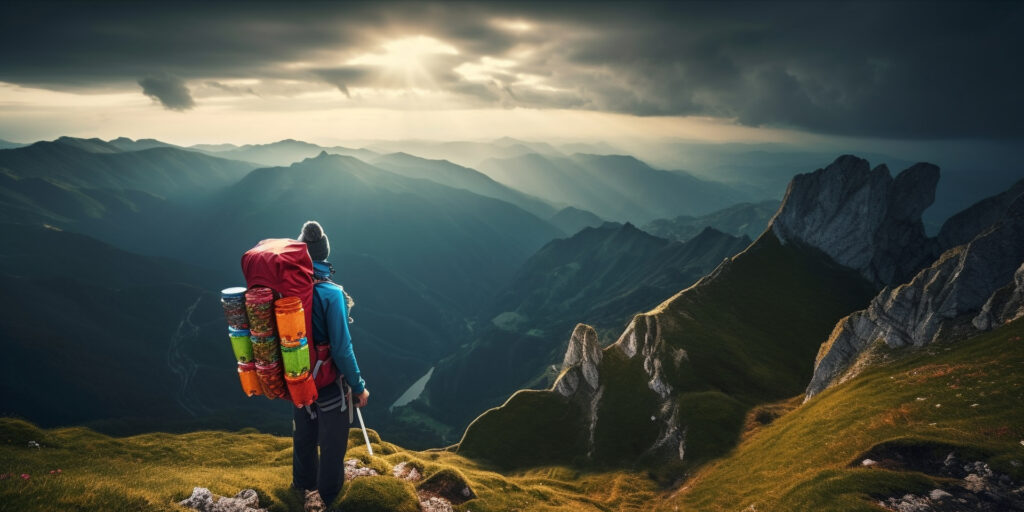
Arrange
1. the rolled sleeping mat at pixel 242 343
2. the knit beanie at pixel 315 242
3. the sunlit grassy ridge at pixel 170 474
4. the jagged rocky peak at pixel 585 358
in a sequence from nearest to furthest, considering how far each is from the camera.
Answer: the rolled sleeping mat at pixel 242 343
the sunlit grassy ridge at pixel 170 474
the knit beanie at pixel 315 242
the jagged rocky peak at pixel 585 358

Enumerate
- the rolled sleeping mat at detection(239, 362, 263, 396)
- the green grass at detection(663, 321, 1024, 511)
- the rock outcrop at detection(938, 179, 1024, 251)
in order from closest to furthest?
the rolled sleeping mat at detection(239, 362, 263, 396) < the green grass at detection(663, 321, 1024, 511) < the rock outcrop at detection(938, 179, 1024, 251)

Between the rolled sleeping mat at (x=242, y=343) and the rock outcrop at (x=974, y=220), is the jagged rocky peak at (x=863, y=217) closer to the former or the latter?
the rock outcrop at (x=974, y=220)

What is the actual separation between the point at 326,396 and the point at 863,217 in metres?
197

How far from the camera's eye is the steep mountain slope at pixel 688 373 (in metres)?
73.8

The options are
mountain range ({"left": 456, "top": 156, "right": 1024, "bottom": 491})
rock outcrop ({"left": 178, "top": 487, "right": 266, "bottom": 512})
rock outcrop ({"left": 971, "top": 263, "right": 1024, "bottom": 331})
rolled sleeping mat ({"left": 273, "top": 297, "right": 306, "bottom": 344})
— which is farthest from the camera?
mountain range ({"left": 456, "top": 156, "right": 1024, "bottom": 491})

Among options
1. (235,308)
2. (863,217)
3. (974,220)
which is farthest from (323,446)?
(974,220)

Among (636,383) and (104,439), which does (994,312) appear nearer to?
(636,383)

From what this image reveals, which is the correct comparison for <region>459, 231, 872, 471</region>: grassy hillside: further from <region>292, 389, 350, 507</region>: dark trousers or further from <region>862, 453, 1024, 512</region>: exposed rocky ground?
<region>292, 389, 350, 507</region>: dark trousers

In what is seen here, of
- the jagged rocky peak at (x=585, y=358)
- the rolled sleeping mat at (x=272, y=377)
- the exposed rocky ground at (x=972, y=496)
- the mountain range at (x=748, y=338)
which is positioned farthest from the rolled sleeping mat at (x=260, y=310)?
the jagged rocky peak at (x=585, y=358)

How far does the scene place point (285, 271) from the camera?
1373 cm

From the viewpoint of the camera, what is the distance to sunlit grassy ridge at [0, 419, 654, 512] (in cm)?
1531

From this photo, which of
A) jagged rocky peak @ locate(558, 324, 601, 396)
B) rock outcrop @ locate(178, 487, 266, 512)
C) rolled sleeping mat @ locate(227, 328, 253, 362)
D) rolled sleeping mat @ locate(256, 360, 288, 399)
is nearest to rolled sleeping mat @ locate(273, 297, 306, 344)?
rolled sleeping mat @ locate(256, 360, 288, 399)

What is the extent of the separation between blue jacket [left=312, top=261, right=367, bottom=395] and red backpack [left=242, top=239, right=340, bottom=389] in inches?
18.8

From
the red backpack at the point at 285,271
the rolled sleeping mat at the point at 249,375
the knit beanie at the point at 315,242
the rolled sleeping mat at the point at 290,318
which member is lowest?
the rolled sleeping mat at the point at 249,375
